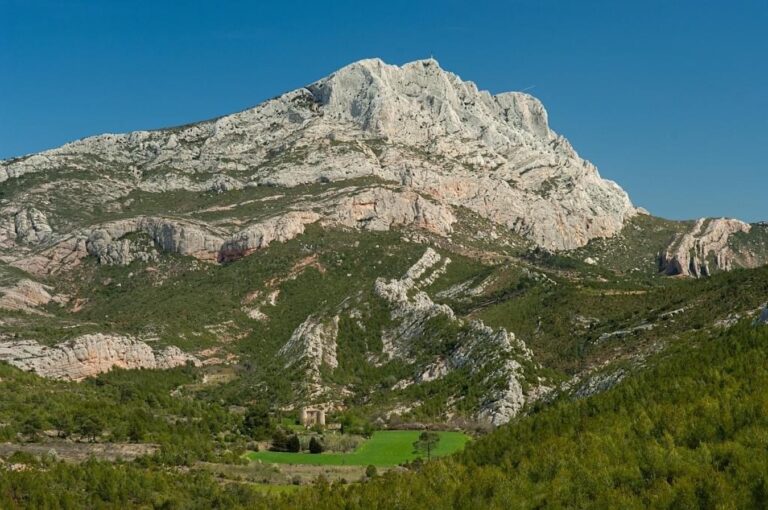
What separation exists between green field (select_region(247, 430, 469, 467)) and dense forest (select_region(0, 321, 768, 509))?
94.7ft

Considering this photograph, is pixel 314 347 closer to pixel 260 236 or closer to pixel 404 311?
pixel 404 311

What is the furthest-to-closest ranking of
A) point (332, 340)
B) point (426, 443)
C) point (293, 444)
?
1. point (332, 340)
2. point (293, 444)
3. point (426, 443)

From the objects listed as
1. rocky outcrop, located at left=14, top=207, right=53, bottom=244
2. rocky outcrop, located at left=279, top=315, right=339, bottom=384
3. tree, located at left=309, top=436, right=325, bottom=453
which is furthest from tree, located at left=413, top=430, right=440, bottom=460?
rocky outcrop, located at left=14, top=207, right=53, bottom=244

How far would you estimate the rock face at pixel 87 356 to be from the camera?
11149 centimetres

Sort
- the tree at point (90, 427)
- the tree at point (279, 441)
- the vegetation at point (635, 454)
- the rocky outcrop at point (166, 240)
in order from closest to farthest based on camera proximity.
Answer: the vegetation at point (635, 454), the tree at point (90, 427), the tree at point (279, 441), the rocky outcrop at point (166, 240)

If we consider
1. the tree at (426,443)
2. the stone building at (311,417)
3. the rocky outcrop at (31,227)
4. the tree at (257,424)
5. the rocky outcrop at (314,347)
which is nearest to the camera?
the tree at (426,443)

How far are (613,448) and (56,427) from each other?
67.5 meters

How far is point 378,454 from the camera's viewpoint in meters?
82.6

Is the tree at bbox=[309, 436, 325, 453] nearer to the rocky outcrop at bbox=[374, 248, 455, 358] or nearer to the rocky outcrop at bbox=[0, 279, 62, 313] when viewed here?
the rocky outcrop at bbox=[374, 248, 455, 358]

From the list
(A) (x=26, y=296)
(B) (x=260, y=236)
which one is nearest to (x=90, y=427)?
(A) (x=26, y=296)

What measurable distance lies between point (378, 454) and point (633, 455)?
51.1 metres

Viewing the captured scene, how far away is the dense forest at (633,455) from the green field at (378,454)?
2885 centimetres

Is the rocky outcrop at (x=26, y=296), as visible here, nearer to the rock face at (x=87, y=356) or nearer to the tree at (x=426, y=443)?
the rock face at (x=87, y=356)

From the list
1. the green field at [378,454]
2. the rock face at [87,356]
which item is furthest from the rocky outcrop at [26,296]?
the green field at [378,454]
